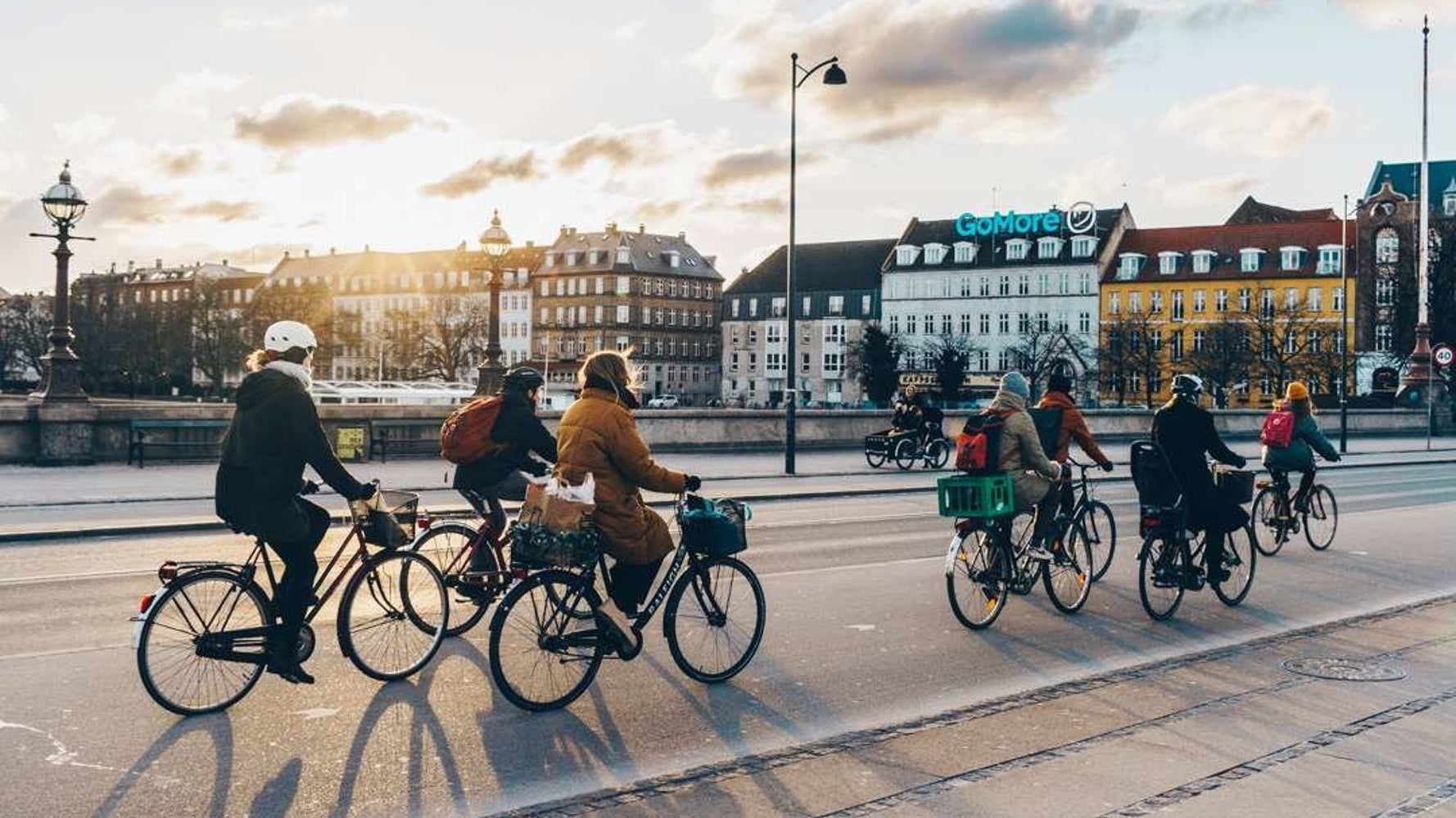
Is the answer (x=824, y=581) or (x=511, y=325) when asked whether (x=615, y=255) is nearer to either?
(x=511, y=325)


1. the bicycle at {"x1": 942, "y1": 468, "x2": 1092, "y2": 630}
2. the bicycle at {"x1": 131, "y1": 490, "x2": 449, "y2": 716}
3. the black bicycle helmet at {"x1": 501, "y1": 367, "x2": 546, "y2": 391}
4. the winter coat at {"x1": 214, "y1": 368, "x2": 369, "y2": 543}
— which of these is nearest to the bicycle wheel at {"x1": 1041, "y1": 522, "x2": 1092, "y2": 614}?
the bicycle at {"x1": 942, "y1": 468, "x2": 1092, "y2": 630}

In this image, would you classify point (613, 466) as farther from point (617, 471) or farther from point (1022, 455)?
point (1022, 455)

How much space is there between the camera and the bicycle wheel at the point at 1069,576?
9.97m

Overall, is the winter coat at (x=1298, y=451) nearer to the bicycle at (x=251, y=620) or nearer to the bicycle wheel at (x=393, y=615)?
the bicycle wheel at (x=393, y=615)

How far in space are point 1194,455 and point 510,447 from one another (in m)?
4.67

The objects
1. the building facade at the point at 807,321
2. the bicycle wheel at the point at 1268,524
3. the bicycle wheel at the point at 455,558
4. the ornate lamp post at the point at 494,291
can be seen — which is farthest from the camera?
the building facade at the point at 807,321

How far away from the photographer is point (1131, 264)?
102 metres

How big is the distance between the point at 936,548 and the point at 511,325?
13318 cm

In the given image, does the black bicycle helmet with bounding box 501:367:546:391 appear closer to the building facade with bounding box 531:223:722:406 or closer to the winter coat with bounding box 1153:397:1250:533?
the winter coat with bounding box 1153:397:1250:533

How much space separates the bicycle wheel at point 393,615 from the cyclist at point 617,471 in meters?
1.16

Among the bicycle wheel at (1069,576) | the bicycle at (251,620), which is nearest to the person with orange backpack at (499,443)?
the bicycle at (251,620)

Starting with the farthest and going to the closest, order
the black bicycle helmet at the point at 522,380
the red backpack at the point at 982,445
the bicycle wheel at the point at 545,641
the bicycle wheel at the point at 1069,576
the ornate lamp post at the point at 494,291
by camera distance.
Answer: the ornate lamp post at the point at 494,291 → the bicycle wheel at the point at 1069,576 → the red backpack at the point at 982,445 → the black bicycle helmet at the point at 522,380 → the bicycle wheel at the point at 545,641

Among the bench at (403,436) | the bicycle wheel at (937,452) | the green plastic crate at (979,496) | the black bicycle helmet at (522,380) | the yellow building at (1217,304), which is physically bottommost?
the bicycle wheel at (937,452)

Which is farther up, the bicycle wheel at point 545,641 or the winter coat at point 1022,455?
the winter coat at point 1022,455
